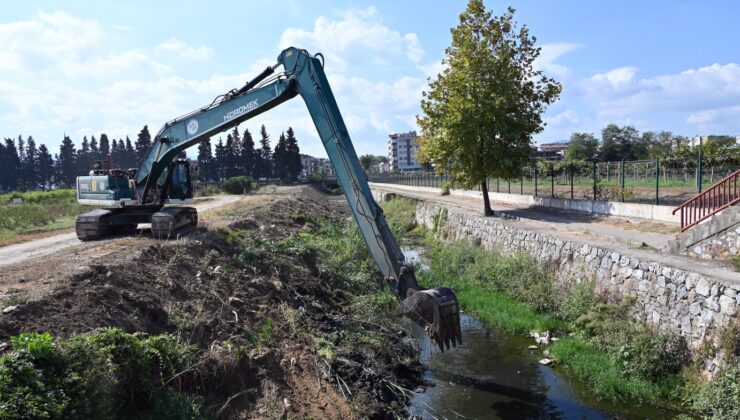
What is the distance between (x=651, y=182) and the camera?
81.6ft

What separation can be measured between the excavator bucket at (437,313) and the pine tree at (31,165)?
84.9m

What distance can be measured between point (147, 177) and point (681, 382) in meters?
13.6

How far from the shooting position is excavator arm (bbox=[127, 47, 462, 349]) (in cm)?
798

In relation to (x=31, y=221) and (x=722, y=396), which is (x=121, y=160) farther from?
(x=722, y=396)

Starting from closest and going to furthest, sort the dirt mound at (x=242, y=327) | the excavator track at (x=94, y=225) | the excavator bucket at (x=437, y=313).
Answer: the dirt mound at (x=242, y=327) → the excavator bucket at (x=437, y=313) → the excavator track at (x=94, y=225)

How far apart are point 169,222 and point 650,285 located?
11.6 m

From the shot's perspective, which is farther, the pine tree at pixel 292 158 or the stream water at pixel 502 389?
the pine tree at pixel 292 158

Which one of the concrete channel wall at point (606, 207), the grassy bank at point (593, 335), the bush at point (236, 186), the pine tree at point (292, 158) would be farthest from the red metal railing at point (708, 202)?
the pine tree at point (292, 158)

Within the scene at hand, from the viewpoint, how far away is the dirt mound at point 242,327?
7.25 metres

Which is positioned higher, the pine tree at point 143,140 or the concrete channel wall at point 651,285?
the pine tree at point 143,140

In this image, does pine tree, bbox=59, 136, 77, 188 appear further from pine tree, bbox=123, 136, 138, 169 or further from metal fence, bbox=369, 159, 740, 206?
metal fence, bbox=369, 159, 740, 206

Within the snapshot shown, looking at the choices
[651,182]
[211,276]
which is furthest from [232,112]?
[651,182]

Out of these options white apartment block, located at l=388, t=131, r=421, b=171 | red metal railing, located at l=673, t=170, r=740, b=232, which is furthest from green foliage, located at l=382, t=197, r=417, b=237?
white apartment block, located at l=388, t=131, r=421, b=171

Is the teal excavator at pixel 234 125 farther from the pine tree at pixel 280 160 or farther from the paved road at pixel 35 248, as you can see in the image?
the pine tree at pixel 280 160
